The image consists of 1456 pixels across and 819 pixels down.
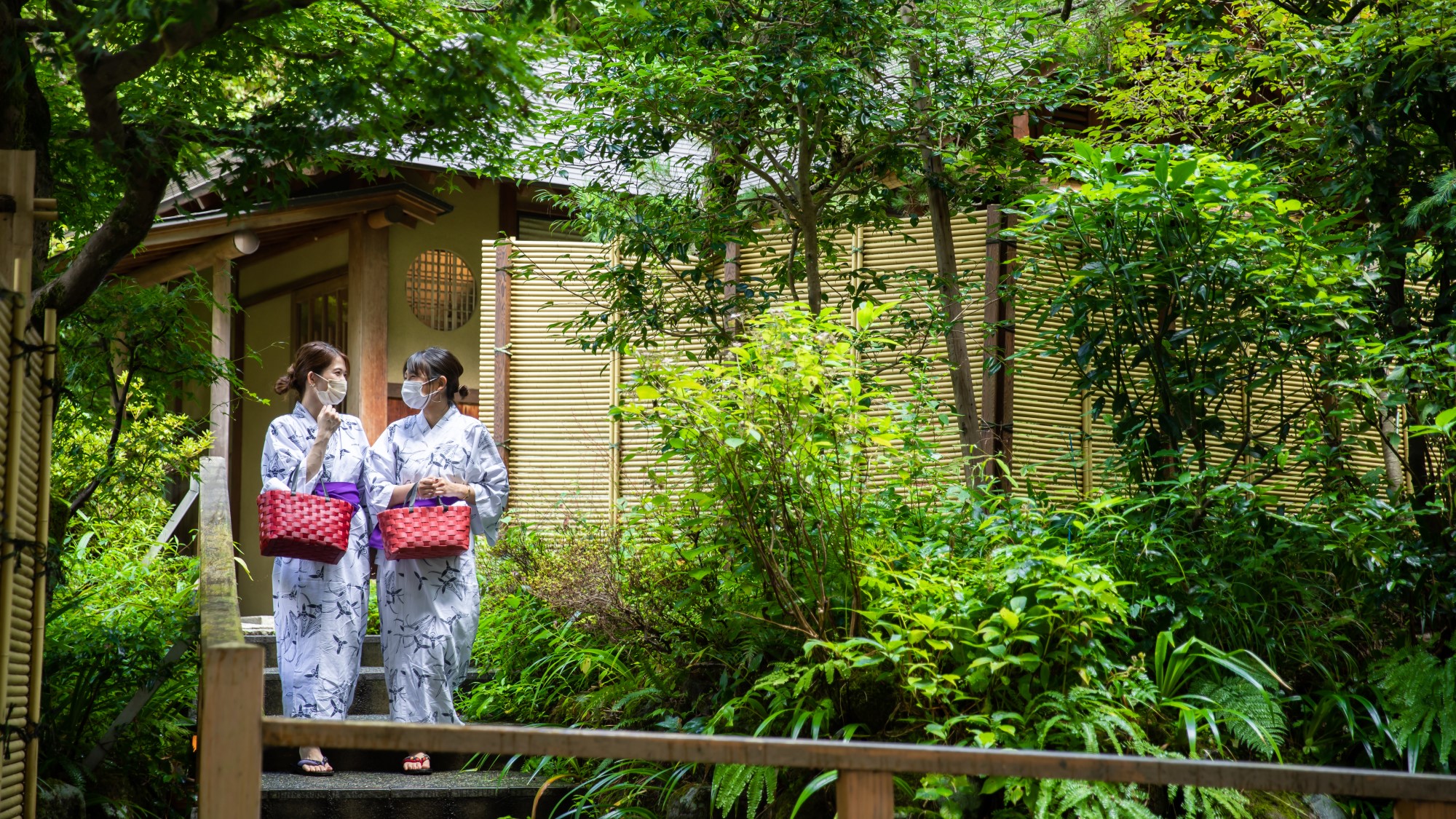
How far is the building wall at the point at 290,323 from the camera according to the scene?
37.1 ft

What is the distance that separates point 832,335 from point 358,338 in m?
5.82

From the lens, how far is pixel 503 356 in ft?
32.6

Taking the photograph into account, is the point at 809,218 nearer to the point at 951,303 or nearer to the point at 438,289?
the point at 951,303

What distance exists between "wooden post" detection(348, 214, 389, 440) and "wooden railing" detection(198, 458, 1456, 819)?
24.3 ft

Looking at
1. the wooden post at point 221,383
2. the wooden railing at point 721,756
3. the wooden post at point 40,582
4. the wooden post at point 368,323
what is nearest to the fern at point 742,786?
the wooden railing at point 721,756

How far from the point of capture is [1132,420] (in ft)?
17.3

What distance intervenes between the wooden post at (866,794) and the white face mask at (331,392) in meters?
3.74

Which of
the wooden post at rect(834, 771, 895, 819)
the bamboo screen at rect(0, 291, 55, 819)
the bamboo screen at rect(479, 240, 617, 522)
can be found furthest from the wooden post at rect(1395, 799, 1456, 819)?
the bamboo screen at rect(479, 240, 617, 522)

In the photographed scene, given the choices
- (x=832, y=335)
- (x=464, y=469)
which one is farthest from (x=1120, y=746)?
(x=464, y=469)

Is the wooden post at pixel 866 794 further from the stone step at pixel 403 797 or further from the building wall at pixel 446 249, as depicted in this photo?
the building wall at pixel 446 249

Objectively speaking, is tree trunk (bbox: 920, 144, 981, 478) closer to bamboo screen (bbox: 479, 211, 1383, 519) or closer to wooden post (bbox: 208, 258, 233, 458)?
bamboo screen (bbox: 479, 211, 1383, 519)

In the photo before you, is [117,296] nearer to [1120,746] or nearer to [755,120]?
[755,120]

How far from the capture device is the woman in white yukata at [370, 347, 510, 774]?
18.5ft

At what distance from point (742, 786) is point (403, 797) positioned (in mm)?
1478
